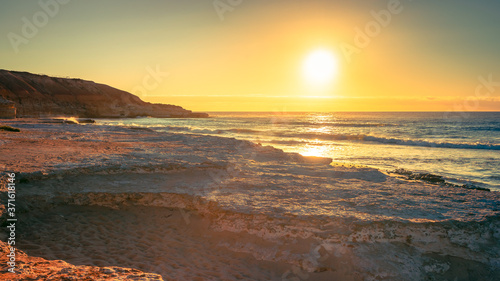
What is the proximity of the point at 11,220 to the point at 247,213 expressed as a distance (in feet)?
13.9

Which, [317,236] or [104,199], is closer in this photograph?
[317,236]

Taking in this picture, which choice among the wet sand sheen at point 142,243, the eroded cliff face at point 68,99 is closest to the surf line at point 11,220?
the wet sand sheen at point 142,243

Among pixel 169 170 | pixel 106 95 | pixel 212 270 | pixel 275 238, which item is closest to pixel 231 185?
pixel 169 170

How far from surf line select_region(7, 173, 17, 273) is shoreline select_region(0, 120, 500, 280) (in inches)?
6.5

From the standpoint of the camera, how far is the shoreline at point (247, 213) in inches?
187

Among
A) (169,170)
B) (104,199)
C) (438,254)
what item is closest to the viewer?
(438,254)

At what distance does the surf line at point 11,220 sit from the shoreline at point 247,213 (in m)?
0.17

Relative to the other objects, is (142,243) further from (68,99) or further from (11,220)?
(68,99)

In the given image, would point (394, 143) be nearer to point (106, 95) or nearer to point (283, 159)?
point (283, 159)

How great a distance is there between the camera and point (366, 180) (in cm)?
905

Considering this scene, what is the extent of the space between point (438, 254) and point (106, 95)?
108270 millimetres

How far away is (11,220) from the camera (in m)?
5.25

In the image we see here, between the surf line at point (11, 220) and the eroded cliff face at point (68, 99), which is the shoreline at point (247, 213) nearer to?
the surf line at point (11, 220)

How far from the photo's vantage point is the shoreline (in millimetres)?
4750
